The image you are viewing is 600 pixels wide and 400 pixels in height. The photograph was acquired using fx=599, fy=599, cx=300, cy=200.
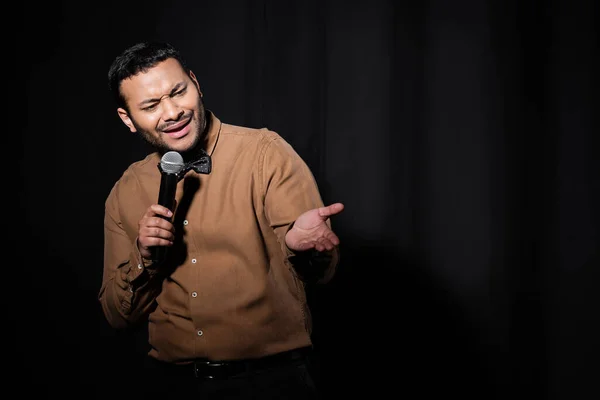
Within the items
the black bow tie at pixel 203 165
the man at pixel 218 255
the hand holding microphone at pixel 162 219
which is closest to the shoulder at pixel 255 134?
the man at pixel 218 255

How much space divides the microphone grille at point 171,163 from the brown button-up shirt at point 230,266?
0.16 m

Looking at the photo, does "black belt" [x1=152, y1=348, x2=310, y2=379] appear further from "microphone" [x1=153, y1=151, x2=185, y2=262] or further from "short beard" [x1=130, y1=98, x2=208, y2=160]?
"short beard" [x1=130, y1=98, x2=208, y2=160]

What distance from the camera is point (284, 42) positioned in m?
2.15

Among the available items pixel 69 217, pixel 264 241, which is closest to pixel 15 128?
pixel 69 217

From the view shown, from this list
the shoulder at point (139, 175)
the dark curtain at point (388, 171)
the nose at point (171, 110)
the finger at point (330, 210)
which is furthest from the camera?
the dark curtain at point (388, 171)

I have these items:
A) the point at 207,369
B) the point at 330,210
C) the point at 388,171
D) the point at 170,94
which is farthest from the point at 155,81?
the point at 388,171

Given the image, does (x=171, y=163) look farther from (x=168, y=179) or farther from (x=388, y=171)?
(x=388, y=171)

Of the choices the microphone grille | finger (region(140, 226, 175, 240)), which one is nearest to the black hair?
the microphone grille

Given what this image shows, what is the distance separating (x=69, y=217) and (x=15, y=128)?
391 mm

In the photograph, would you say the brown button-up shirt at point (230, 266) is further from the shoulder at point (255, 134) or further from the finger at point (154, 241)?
the finger at point (154, 241)

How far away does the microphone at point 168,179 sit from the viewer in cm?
124

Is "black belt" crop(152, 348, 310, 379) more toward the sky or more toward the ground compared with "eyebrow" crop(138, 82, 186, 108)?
more toward the ground

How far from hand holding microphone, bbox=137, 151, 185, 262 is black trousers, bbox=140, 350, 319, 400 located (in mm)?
326

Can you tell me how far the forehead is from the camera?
1348 millimetres
